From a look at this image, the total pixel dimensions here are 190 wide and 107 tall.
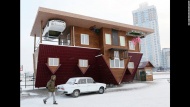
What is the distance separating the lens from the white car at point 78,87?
44.1 feet

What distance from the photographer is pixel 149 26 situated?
294 feet

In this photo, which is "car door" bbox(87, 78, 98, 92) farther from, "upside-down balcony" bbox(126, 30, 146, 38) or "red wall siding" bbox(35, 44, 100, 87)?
"upside-down balcony" bbox(126, 30, 146, 38)

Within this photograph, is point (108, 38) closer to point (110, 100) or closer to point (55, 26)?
point (55, 26)

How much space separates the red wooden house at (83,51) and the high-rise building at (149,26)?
68348mm

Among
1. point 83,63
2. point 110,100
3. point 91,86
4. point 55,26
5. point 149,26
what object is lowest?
point 110,100

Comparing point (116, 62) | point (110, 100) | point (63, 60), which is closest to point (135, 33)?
point (116, 62)

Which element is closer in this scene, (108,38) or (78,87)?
(78,87)

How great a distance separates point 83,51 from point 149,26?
77.4m

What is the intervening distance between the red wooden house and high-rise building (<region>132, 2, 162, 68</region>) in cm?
6835

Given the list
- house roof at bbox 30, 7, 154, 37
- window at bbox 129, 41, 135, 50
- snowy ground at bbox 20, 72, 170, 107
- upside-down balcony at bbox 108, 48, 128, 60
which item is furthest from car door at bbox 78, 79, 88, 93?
window at bbox 129, 41, 135, 50

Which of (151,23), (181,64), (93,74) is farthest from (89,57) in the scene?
(151,23)

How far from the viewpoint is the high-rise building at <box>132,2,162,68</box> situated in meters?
87.1
